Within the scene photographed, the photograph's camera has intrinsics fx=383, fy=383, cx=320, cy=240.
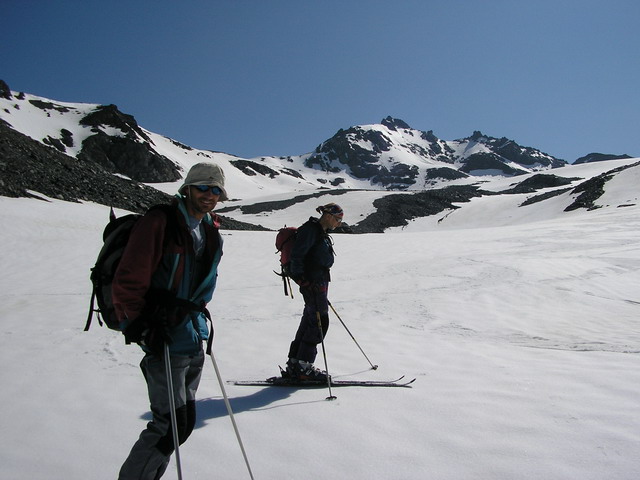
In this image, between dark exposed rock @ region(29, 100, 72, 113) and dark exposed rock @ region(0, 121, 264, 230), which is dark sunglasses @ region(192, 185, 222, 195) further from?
dark exposed rock @ region(29, 100, 72, 113)

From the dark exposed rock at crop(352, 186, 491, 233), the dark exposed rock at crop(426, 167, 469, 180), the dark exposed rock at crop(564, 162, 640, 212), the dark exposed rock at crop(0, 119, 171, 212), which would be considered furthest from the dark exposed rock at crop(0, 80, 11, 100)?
the dark exposed rock at crop(426, 167, 469, 180)

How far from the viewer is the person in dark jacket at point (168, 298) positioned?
239cm

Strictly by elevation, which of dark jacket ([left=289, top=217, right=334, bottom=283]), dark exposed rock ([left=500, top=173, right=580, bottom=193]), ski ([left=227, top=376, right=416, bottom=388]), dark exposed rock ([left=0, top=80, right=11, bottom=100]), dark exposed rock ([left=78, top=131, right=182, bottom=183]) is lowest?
ski ([left=227, top=376, right=416, bottom=388])

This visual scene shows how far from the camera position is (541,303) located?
9492 mm

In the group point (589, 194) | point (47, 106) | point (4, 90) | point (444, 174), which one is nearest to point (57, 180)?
point (589, 194)

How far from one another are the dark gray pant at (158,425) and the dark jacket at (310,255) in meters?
2.22

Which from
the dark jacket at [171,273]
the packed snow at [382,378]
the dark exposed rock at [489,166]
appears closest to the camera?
the dark jacket at [171,273]

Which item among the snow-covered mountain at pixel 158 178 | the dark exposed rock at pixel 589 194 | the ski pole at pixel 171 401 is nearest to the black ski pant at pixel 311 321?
the ski pole at pixel 171 401

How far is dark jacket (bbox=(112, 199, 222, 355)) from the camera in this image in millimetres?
2361

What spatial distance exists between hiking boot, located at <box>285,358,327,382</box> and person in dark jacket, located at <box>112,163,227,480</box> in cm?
230

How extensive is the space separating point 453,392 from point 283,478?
7.67ft

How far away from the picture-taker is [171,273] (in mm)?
2613

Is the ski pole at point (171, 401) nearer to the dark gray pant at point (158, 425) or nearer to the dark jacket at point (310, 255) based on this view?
the dark gray pant at point (158, 425)

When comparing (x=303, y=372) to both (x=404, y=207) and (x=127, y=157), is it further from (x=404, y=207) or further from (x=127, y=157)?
(x=127, y=157)
